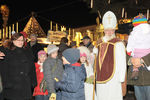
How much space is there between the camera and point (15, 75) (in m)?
4.96

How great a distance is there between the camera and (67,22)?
139ft

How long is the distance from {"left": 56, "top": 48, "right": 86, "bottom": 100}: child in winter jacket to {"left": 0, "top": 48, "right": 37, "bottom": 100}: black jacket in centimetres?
84

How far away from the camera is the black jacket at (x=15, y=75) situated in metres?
4.93

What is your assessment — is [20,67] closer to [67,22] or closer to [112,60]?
[112,60]

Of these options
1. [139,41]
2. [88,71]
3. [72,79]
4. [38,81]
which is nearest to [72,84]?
[72,79]

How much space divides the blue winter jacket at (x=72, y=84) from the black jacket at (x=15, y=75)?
0.84m

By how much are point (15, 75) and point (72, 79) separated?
1309 mm

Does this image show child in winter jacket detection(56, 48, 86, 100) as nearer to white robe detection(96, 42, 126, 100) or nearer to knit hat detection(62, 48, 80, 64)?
knit hat detection(62, 48, 80, 64)

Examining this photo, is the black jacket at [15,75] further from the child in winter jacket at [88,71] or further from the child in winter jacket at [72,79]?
the child in winter jacket at [88,71]

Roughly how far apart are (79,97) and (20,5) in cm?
4068

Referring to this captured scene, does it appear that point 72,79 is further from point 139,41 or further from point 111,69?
point 139,41

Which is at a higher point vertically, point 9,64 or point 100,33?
point 100,33

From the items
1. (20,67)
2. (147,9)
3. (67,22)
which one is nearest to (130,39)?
(20,67)

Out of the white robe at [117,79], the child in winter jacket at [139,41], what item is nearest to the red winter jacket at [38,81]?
the white robe at [117,79]
